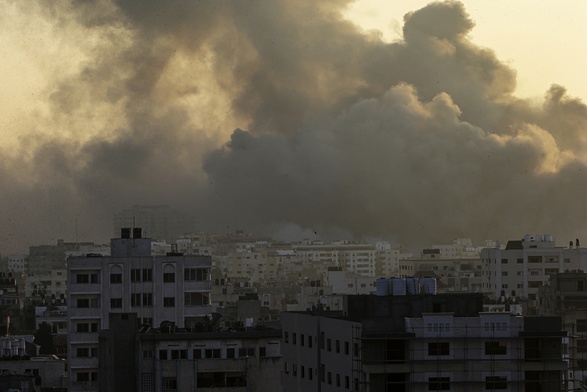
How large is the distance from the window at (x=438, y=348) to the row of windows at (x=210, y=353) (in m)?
11.4

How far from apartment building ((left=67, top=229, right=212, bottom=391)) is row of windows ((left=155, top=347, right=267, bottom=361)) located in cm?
952

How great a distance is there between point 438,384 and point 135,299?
23441 mm

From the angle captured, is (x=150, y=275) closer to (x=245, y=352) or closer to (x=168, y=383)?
(x=245, y=352)

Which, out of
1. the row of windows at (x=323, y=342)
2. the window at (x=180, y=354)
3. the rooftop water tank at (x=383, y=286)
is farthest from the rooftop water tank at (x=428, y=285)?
the window at (x=180, y=354)

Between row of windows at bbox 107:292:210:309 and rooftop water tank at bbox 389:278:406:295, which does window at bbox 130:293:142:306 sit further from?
rooftop water tank at bbox 389:278:406:295

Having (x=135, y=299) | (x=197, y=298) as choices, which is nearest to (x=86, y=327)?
(x=135, y=299)

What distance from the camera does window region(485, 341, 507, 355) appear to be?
48469mm

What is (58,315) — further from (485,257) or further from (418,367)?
(418,367)

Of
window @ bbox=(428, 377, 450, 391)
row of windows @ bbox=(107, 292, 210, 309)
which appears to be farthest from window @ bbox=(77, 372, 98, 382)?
window @ bbox=(428, 377, 450, 391)

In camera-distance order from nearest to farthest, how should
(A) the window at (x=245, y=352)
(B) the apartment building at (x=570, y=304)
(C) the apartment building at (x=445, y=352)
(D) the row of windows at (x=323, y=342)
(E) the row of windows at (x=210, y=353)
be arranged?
(C) the apartment building at (x=445, y=352) → (D) the row of windows at (x=323, y=342) → (E) the row of windows at (x=210, y=353) → (A) the window at (x=245, y=352) → (B) the apartment building at (x=570, y=304)

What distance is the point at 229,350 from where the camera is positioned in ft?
194

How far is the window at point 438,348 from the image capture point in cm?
4822

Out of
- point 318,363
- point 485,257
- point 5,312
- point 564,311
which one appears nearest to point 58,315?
point 5,312

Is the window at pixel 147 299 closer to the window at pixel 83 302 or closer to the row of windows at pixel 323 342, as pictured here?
the window at pixel 83 302
